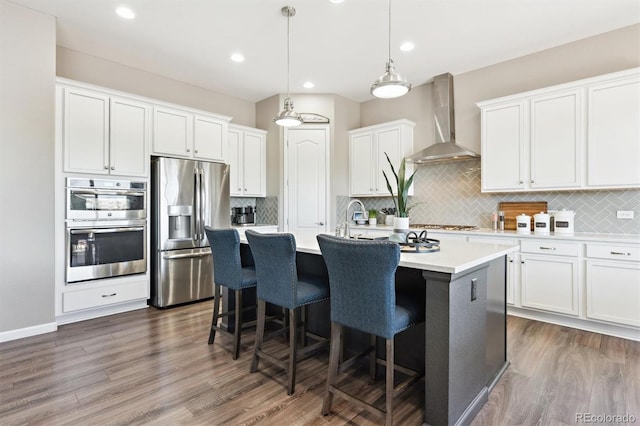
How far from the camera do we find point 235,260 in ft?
8.36

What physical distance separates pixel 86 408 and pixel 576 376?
3.20 m

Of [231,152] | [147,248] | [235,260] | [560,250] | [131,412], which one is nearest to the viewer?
[131,412]

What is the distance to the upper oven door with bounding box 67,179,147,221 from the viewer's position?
336 cm

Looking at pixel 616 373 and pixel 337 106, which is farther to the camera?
pixel 337 106

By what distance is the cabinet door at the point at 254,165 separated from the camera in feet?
17.1

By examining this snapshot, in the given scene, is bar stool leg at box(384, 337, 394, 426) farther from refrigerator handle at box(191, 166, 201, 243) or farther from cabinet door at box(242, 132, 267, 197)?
cabinet door at box(242, 132, 267, 197)

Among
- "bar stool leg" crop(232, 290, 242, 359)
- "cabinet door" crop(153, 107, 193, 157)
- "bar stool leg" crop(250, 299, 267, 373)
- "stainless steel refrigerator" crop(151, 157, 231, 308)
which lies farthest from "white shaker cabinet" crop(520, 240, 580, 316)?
"cabinet door" crop(153, 107, 193, 157)

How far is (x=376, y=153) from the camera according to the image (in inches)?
199

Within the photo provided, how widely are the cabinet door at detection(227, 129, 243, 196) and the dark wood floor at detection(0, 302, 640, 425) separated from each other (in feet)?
8.17

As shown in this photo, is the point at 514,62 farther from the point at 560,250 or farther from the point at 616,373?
the point at 616,373

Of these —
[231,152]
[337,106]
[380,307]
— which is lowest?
[380,307]

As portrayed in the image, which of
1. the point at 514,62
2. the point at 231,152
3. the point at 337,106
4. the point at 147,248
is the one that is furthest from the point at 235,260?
the point at 514,62

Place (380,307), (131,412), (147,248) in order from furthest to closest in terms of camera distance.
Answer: (147,248) < (131,412) < (380,307)

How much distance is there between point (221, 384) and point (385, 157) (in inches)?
149
